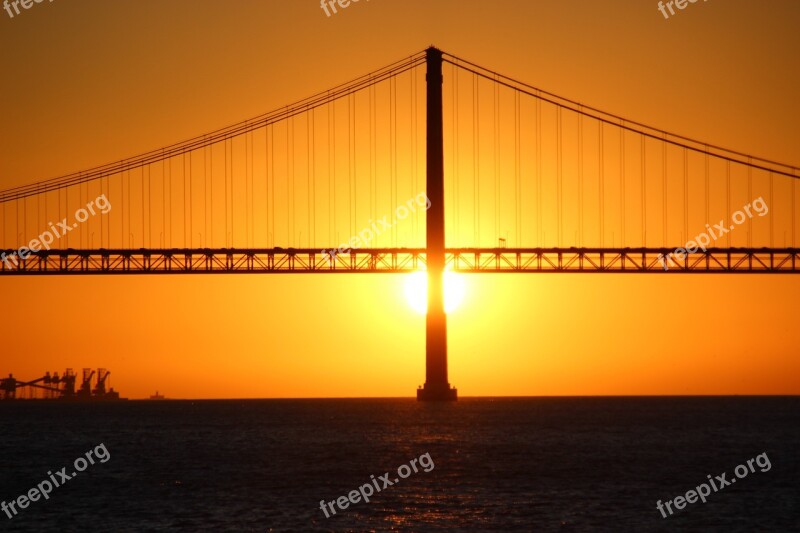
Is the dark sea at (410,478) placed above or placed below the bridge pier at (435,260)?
below

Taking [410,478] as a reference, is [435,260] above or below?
above

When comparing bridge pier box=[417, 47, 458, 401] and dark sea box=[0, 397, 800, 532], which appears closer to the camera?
dark sea box=[0, 397, 800, 532]

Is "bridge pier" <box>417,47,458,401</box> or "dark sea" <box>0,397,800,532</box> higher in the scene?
"bridge pier" <box>417,47,458,401</box>

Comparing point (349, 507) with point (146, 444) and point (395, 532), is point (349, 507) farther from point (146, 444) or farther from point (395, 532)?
point (146, 444)

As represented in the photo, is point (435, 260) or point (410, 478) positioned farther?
point (435, 260)

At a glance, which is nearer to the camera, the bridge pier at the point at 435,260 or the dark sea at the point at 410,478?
the dark sea at the point at 410,478
